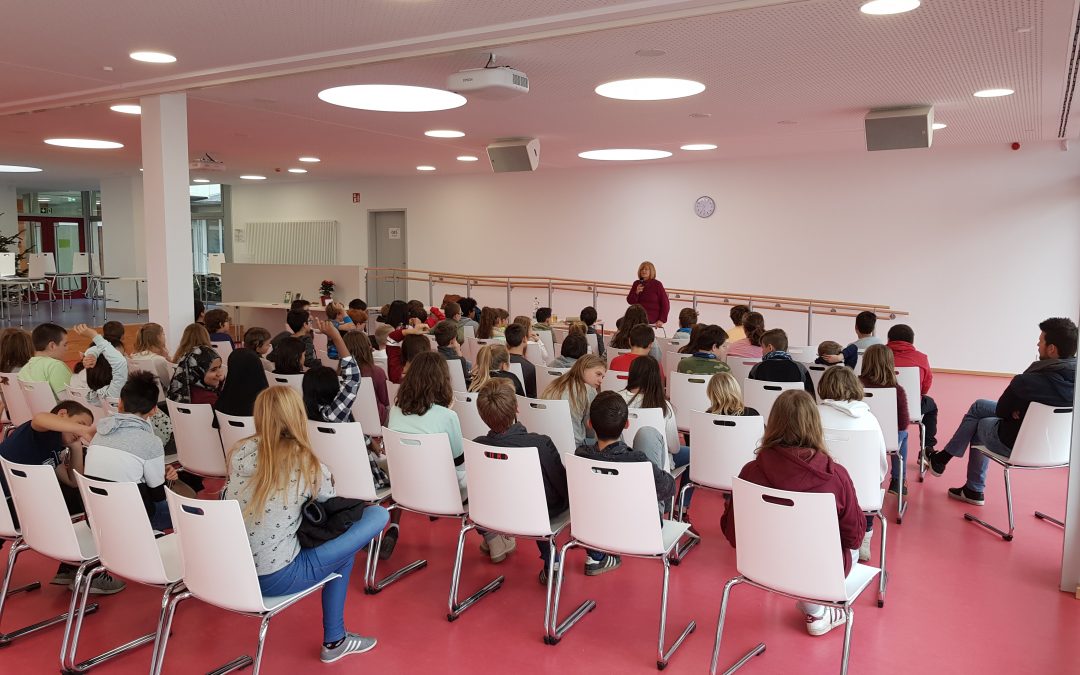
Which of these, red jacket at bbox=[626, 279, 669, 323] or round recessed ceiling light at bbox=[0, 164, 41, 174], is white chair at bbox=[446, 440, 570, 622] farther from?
round recessed ceiling light at bbox=[0, 164, 41, 174]

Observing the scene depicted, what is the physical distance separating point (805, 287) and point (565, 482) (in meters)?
9.49

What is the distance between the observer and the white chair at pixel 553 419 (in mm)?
4766

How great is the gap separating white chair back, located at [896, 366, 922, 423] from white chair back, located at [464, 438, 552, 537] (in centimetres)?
358

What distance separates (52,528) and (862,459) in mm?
3832

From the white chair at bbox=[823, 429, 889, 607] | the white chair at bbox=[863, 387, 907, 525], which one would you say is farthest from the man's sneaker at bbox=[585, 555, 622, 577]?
the white chair at bbox=[863, 387, 907, 525]

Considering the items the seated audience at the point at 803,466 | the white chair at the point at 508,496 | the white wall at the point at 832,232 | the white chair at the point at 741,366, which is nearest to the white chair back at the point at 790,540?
the seated audience at the point at 803,466

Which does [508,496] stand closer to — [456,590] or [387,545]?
[456,590]

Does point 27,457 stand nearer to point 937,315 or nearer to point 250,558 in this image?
point 250,558

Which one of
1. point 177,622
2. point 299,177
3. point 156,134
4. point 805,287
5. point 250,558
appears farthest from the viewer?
point 299,177

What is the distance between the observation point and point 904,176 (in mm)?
11555

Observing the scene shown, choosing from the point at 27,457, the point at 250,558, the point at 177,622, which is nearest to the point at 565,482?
the point at 250,558

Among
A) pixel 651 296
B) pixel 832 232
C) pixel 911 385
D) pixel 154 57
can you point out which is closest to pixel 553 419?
pixel 911 385

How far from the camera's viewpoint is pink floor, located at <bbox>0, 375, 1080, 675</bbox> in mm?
3498

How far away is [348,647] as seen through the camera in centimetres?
353
